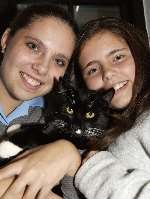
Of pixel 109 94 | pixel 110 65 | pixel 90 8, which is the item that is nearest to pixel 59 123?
pixel 109 94

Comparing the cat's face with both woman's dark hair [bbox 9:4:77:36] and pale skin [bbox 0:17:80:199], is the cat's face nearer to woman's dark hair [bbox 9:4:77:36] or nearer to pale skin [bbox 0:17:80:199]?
pale skin [bbox 0:17:80:199]

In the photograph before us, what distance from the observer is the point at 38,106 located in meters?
1.94

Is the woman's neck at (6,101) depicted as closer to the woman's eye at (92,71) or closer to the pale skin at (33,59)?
the pale skin at (33,59)

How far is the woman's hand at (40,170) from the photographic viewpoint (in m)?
1.28

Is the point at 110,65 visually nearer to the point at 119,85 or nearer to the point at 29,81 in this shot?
the point at 119,85

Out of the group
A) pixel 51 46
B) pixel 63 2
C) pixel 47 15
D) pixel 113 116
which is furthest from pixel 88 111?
pixel 63 2

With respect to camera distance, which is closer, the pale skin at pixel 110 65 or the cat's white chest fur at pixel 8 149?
the cat's white chest fur at pixel 8 149

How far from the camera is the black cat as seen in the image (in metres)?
1.61

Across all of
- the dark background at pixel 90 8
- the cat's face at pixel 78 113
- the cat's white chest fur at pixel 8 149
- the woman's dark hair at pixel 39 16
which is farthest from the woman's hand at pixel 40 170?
the dark background at pixel 90 8

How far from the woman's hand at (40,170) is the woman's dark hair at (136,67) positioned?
1.00ft

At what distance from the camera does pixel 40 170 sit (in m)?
1.30

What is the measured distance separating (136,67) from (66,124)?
0.45 meters

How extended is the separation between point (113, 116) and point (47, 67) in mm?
419

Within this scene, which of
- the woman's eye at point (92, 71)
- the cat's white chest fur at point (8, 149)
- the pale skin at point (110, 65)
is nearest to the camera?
the cat's white chest fur at point (8, 149)
